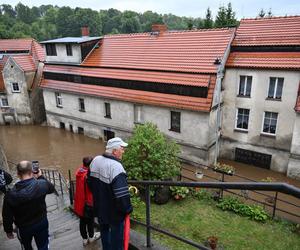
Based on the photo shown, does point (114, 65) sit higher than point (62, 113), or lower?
higher

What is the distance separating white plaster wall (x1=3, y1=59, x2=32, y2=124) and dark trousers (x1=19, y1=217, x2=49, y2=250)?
27.5m

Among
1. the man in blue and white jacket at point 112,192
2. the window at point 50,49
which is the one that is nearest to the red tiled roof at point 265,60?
the man in blue and white jacket at point 112,192

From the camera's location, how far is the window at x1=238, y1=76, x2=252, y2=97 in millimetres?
19266

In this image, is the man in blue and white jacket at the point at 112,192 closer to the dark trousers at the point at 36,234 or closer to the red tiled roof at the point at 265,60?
the dark trousers at the point at 36,234

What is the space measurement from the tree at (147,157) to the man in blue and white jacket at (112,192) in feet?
28.5

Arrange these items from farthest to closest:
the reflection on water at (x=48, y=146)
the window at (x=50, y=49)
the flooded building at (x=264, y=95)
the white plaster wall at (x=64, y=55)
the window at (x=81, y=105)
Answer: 1. the window at (x=50, y=49)
2. the window at (x=81, y=105)
3. the white plaster wall at (x=64, y=55)
4. the reflection on water at (x=48, y=146)
5. the flooded building at (x=264, y=95)

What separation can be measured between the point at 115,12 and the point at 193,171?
118m

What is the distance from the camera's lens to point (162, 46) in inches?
882

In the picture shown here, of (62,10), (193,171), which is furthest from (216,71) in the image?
(62,10)

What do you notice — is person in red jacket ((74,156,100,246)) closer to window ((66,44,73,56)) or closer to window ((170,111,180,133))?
window ((170,111,180,133))

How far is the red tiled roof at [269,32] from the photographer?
18.3 metres

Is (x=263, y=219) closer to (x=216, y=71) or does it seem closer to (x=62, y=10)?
(x=216, y=71)

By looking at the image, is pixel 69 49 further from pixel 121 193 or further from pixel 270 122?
pixel 121 193

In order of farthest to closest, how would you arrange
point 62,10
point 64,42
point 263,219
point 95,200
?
point 62,10
point 64,42
point 263,219
point 95,200
